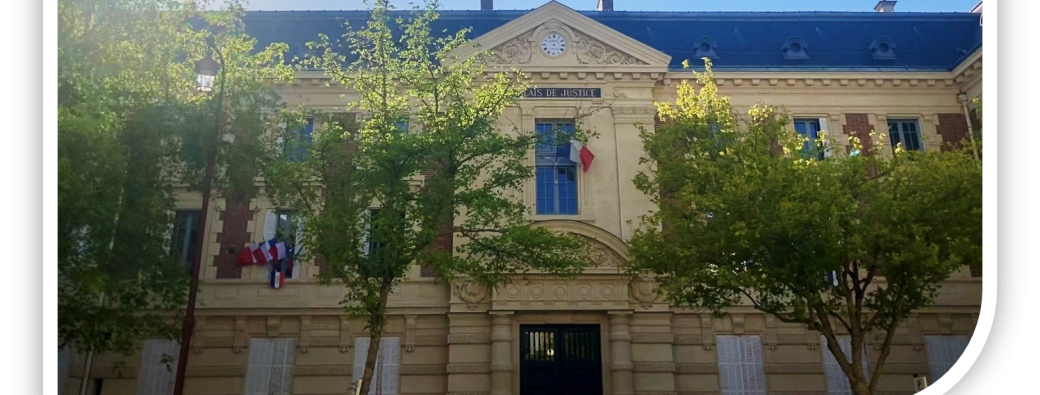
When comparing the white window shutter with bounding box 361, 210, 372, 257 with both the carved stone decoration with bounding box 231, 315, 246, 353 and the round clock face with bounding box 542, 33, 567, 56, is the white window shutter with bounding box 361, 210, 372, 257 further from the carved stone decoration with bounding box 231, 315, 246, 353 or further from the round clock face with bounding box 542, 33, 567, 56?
the round clock face with bounding box 542, 33, 567, 56

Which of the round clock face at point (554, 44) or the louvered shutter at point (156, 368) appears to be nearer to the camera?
the louvered shutter at point (156, 368)

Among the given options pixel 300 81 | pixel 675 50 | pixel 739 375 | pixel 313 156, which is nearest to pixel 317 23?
pixel 300 81

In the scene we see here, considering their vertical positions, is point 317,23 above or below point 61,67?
above

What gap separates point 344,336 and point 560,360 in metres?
Answer: 4.86

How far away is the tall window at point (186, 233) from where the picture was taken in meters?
14.9

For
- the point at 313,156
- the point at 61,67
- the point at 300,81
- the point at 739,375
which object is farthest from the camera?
the point at 300,81

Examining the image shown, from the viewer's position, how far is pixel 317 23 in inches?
829

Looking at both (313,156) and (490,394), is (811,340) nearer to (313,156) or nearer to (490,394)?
(490,394)

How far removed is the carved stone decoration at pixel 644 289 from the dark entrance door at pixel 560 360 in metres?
1.17

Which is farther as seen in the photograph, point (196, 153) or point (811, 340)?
point (811, 340)

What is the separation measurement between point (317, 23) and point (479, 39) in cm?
565

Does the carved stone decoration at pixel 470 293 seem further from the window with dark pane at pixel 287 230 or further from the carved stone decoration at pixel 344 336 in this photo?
the window with dark pane at pixel 287 230

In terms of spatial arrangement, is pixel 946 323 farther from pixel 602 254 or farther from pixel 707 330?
pixel 602 254
